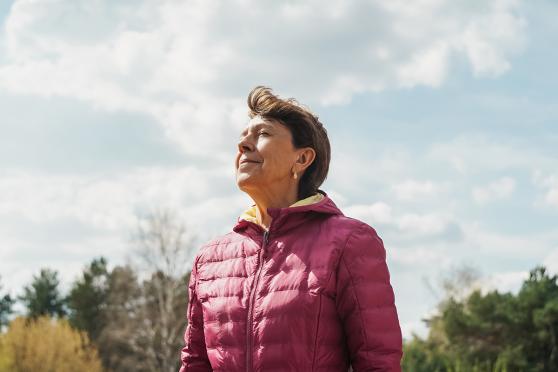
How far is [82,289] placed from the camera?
35594 mm

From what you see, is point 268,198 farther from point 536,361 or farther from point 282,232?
point 536,361

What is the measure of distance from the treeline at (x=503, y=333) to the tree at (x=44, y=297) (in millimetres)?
20733

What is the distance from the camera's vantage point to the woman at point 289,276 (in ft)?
8.42

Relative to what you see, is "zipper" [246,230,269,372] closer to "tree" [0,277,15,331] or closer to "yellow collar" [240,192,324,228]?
"yellow collar" [240,192,324,228]

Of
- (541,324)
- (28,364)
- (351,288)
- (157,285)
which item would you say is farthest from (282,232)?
(28,364)

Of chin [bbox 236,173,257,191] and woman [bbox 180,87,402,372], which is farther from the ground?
chin [bbox 236,173,257,191]

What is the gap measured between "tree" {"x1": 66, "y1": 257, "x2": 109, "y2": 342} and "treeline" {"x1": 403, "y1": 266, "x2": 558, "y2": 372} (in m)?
16.3

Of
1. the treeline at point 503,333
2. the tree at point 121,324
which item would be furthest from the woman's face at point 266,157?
the tree at point 121,324

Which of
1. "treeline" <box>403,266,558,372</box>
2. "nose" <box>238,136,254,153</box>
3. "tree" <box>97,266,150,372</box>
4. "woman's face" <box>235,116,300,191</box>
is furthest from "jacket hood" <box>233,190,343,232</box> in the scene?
"tree" <box>97,266,150,372</box>

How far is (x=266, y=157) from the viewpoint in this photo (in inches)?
111

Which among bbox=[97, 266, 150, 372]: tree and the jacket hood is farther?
bbox=[97, 266, 150, 372]: tree

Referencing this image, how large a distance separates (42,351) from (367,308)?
26.7m

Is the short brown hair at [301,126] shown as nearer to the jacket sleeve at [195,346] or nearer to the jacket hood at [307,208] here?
the jacket hood at [307,208]

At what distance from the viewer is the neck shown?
2.86m
